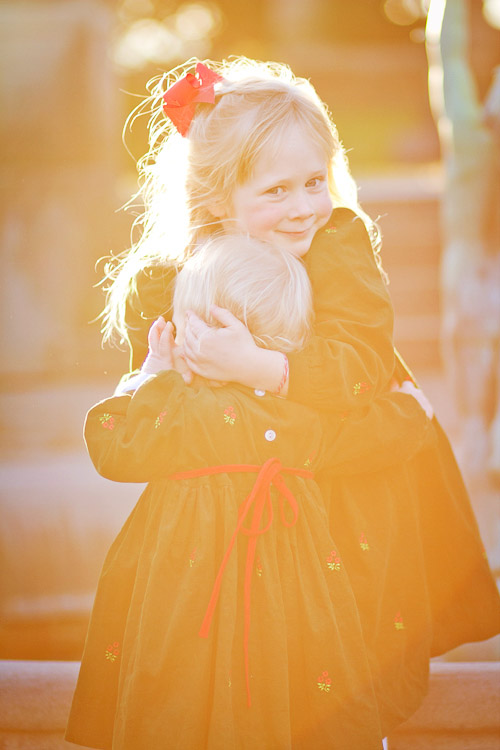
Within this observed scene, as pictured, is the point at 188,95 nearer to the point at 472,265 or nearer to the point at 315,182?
the point at 315,182

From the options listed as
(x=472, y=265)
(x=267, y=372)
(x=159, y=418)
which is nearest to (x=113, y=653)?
(x=159, y=418)

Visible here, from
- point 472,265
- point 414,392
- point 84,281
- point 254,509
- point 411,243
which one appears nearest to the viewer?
point 254,509

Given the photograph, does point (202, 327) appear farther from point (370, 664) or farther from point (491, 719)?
point (491, 719)

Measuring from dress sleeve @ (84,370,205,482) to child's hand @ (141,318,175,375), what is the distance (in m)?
0.06

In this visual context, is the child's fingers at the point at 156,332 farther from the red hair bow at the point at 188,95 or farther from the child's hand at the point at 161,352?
the red hair bow at the point at 188,95

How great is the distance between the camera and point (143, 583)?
3.92 feet

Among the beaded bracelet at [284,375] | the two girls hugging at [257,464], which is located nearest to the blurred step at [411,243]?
the two girls hugging at [257,464]

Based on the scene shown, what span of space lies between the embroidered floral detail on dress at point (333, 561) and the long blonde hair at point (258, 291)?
0.32 meters

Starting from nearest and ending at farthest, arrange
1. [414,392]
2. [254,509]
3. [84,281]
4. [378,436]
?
[254,509] → [378,436] → [414,392] → [84,281]

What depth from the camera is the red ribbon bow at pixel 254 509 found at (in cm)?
113

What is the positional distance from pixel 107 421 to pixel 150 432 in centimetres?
9

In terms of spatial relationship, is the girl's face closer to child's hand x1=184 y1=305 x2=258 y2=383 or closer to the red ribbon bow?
child's hand x1=184 y1=305 x2=258 y2=383

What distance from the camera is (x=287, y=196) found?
1285mm

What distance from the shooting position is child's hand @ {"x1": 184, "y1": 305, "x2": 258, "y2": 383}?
1183 mm
